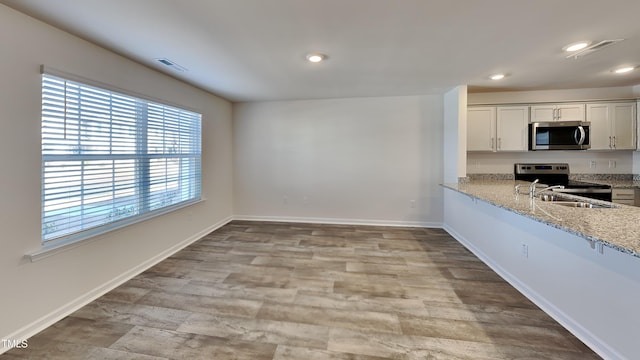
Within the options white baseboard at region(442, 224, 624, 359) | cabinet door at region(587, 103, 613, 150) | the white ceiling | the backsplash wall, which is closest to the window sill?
the white ceiling

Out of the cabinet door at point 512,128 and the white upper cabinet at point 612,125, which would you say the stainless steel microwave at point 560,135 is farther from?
the white upper cabinet at point 612,125

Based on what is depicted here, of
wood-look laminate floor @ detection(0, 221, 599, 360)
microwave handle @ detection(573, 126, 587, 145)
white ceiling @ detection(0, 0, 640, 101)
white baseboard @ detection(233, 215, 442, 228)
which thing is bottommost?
wood-look laminate floor @ detection(0, 221, 599, 360)

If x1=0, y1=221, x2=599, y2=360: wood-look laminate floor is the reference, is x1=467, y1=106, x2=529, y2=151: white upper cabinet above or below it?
above

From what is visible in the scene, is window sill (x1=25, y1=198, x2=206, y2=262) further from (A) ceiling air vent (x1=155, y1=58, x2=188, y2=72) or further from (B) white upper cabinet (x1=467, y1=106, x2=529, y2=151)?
(B) white upper cabinet (x1=467, y1=106, x2=529, y2=151)

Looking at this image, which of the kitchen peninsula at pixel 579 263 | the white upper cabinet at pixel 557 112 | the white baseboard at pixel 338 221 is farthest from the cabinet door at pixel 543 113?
the white baseboard at pixel 338 221

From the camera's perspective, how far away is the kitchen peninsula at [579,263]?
5.40 ft

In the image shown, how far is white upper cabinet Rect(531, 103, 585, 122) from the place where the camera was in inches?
164

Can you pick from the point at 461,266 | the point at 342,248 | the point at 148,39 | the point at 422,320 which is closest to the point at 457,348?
the point at 422,320

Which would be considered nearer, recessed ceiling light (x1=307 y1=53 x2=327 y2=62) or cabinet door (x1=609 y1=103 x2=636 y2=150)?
recessed ceiling light (x1=307 y1=53 x2=327 y2=62)

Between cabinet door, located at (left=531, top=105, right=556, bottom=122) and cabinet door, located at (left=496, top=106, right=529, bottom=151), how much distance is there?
0.09 m

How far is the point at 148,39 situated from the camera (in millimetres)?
2471

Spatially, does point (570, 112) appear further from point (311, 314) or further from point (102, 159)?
point (102, 159)

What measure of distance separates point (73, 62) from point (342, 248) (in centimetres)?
358

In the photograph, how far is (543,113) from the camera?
421cm
